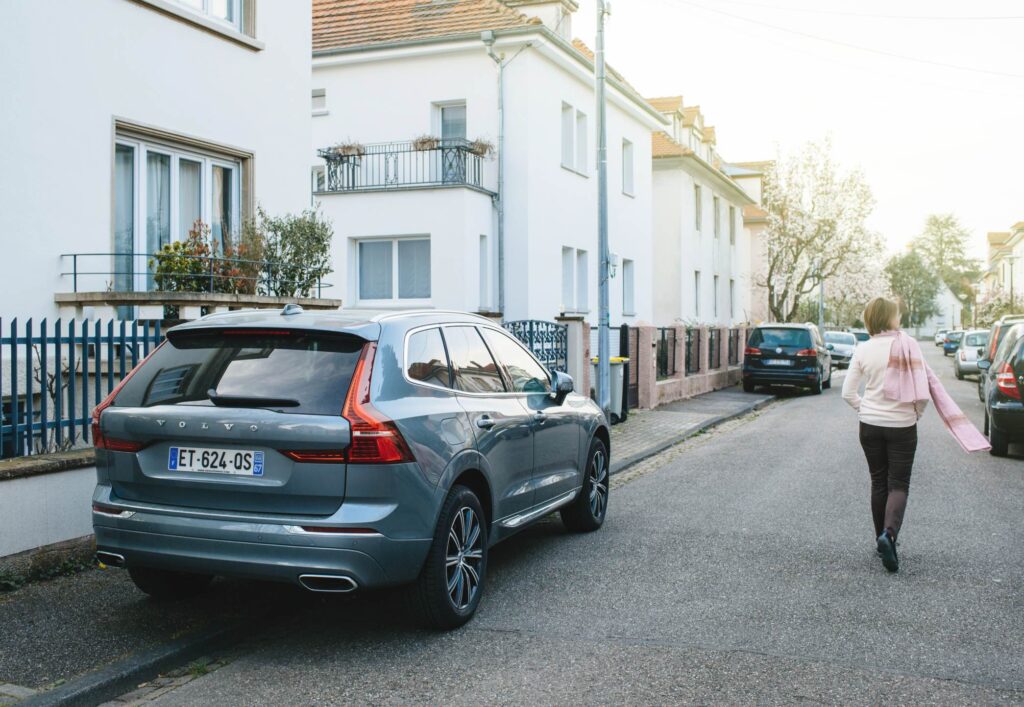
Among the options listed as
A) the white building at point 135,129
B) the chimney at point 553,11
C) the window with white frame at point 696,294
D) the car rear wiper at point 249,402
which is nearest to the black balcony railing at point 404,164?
the chimney at point 553,11

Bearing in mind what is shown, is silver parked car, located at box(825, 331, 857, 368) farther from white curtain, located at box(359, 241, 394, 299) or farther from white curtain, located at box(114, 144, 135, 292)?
white curtain, located at box(114, 144, 135, 292)

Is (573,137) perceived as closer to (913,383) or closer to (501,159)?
(501,159)

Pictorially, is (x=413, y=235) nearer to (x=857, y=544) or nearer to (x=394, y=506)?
(x=857, y=544)

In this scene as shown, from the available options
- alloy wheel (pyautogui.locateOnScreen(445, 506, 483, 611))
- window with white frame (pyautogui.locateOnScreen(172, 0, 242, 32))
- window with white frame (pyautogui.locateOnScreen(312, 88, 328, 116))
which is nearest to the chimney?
window with white frame (pyautogui.locateOnScreen(312, 88, 328, 116))

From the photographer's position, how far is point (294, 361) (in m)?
5.17

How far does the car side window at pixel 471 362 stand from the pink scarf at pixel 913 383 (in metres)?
2.65

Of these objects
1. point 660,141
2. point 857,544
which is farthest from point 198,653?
point 660,141

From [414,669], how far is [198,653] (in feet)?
3.66

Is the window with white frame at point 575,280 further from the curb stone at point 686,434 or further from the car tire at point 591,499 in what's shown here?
the car tire at point 591,499

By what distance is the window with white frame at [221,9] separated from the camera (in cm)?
1095

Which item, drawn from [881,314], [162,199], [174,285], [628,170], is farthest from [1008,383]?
[628,170]

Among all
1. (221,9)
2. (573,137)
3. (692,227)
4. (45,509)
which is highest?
(573,137)

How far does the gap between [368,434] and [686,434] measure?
11.7 meters

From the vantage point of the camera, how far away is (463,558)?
18.4ft
